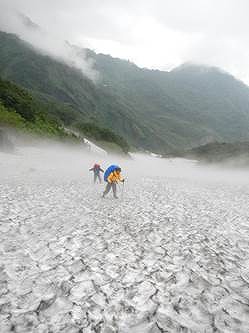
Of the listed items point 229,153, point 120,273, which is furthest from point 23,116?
point 120,273

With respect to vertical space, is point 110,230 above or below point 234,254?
below

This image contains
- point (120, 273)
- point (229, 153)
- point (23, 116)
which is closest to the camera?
point (120, 273)

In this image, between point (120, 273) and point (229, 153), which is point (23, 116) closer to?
point (229, 153)

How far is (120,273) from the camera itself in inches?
285

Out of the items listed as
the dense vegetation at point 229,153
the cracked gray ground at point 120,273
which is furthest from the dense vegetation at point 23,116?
the cracked gray ground at point 120,273

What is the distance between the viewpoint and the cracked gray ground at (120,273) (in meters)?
5.38

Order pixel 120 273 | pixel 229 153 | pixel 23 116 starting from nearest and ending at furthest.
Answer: pixel 120 273, pixel 23 116, pixel 229 153

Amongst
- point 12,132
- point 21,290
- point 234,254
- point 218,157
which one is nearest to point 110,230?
point 234,254

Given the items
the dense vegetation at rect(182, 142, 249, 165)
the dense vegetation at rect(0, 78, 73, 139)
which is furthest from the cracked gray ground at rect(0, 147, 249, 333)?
the dense vegetation at rect(182, 142, 249, 165)

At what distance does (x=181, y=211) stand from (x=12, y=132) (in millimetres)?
49351

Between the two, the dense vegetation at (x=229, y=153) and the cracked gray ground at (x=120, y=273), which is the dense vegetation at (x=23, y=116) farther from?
the cracked gray ground at (x=120, y=273)

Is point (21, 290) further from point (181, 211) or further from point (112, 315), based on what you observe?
point (181, 211)

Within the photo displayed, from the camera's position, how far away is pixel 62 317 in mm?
5348

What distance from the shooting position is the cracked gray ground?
538cm
